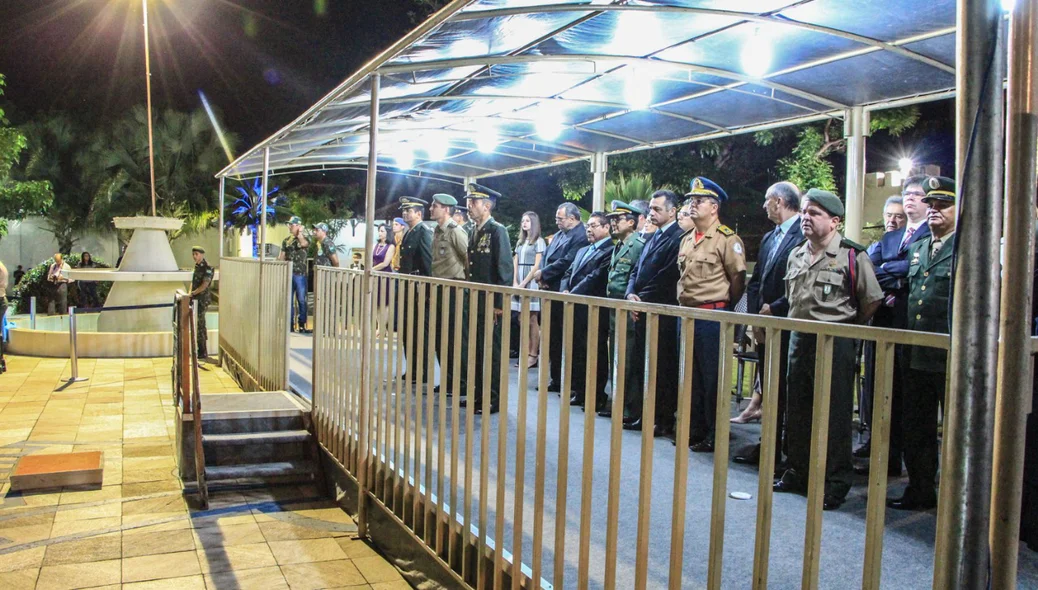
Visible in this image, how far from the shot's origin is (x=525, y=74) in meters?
6.14

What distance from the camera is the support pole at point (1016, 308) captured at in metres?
1.69

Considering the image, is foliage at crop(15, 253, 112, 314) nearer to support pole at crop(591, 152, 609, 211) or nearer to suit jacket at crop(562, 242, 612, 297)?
support pole at crop(591, 152, 609, 211)

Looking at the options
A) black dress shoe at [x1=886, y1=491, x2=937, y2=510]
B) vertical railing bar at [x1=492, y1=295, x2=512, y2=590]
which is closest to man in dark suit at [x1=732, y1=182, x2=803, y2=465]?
black dress shoe at [x1=886, y1=491, x2=937, y2=510]

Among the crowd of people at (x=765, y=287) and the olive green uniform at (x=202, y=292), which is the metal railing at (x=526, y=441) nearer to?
the crowd of people at (x=765, y=287)

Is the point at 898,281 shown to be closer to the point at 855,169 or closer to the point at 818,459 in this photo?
the point at 855,169

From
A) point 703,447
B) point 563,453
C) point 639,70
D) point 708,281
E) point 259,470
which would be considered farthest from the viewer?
point 259,470

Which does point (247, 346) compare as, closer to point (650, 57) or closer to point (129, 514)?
point (129, 514)

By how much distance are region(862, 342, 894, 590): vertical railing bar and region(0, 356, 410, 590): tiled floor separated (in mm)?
3122

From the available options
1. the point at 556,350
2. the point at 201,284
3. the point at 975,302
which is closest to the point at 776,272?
the point at 556,350

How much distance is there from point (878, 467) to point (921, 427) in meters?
2.55

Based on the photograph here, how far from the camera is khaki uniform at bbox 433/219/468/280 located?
297 inches

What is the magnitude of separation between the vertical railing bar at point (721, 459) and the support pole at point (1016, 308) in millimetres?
718

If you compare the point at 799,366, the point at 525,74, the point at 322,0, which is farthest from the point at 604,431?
the point at 322,0

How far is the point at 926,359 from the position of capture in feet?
13.0
